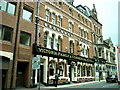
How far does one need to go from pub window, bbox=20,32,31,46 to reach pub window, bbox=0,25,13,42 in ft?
4.91

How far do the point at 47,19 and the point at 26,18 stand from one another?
16.4 feet

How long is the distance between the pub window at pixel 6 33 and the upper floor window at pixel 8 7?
1803 millimetres

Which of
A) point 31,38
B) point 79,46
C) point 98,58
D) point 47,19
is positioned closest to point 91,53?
point 98,58

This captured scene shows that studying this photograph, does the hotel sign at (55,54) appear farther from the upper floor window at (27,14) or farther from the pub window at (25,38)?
the upper floor window at (27,14)

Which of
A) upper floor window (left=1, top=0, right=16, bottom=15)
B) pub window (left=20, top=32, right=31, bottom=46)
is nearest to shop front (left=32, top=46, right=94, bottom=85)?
pub window (left=20, top=32, right=31, bottom=46)

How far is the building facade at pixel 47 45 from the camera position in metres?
13.7

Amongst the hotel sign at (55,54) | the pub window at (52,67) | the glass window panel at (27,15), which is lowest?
the pub window at (52,67)

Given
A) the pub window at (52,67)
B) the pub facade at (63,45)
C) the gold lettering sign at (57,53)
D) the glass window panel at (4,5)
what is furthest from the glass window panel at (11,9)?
the pub window at (52,67)

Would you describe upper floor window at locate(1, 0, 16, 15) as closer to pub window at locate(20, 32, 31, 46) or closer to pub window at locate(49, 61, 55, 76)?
pub window at locate(20, 32, 31, 46)

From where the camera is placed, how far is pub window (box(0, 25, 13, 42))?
13.4m

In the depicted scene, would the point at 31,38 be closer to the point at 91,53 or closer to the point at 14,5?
the point at 14,5

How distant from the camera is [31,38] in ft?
54.1

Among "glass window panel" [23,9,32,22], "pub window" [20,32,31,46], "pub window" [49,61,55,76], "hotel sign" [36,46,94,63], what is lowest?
"pub window" [49,61,55,76]

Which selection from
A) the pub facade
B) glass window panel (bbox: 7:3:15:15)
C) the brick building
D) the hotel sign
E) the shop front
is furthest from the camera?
the pub facade
